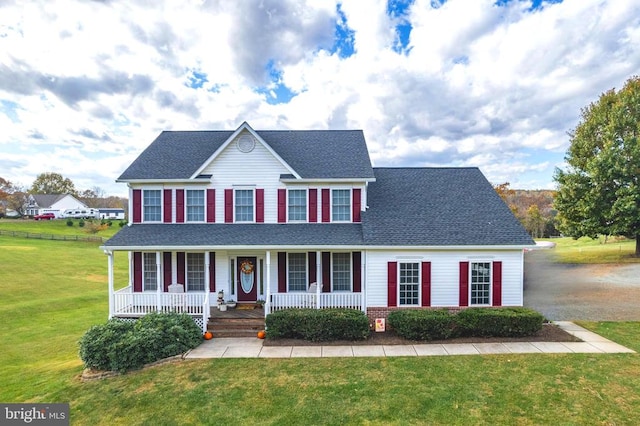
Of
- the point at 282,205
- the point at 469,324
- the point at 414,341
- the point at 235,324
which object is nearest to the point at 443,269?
the point at 469,324

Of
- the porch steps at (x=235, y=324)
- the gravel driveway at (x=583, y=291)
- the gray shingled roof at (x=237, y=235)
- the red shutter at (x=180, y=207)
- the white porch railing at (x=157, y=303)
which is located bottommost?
the gravel driveway at (x=583, y=291)

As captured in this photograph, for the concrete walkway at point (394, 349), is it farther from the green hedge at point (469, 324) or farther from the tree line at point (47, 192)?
the tree line at point (47, 192)

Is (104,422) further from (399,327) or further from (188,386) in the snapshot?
(399,327)

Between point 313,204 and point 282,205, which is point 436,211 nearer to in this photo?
point 313,204

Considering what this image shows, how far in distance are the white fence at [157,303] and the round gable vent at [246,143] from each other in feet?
21.9

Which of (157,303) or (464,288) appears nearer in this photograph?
(157,303)

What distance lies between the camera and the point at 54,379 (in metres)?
10.2

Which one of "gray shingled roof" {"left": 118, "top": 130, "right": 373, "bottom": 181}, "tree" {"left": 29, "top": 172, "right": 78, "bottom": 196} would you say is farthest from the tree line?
"gray shingled roof" {"left": 118, "top": 130, "right": 373, "bottom": 181}

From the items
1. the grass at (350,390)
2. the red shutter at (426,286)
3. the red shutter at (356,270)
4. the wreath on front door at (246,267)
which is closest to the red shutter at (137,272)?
the grass at (350,390)

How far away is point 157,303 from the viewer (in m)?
13.6

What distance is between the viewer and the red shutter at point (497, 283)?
13.8m

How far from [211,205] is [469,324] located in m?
12.1

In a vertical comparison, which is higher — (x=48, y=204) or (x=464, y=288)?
(x=48, y=204)

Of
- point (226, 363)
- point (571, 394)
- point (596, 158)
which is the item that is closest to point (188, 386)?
point (226, 363)
